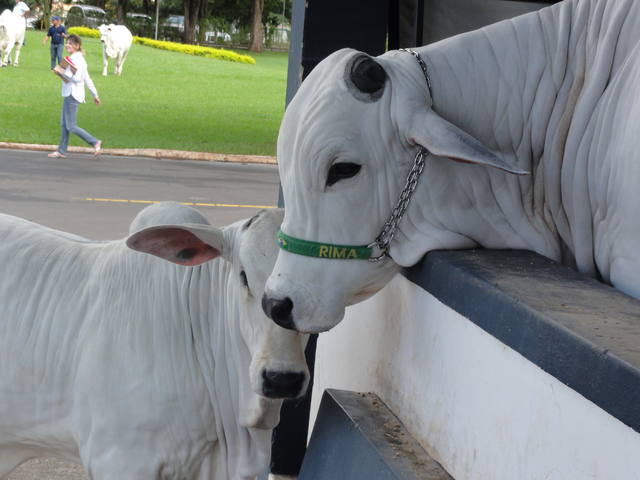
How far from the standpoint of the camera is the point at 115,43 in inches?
1137

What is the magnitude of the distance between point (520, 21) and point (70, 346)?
1.95 meters

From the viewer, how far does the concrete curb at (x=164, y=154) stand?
17219 mm

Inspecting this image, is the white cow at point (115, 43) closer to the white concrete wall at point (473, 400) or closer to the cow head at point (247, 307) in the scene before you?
the cow head at point (247, 307)

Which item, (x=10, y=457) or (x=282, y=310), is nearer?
(x=282, y=310)

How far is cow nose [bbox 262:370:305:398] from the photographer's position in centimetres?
318

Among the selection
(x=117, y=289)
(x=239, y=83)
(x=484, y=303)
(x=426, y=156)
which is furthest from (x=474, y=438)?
(x=239, y=83)

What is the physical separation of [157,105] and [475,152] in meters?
22.5

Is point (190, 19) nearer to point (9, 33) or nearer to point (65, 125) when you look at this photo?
point (9, 33)

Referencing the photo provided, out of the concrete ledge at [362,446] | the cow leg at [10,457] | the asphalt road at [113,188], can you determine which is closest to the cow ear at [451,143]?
the concrete ledge at [362,446]

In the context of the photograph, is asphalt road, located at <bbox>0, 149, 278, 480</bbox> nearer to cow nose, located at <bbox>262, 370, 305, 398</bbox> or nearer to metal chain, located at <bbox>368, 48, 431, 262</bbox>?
cow nose, located at <bbox>262, 370, 305, 398</bbox>

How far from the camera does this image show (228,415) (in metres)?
3.57

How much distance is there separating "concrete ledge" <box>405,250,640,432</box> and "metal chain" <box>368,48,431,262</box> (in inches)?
5.1

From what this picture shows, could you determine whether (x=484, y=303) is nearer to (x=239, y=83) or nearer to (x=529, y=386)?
(x=529, y=386)

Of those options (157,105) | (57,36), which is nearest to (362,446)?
(157,105)
